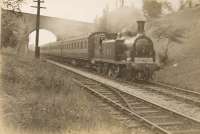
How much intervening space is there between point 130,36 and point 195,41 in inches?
303

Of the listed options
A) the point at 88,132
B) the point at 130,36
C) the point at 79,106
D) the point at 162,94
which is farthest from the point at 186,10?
the point at 88,132

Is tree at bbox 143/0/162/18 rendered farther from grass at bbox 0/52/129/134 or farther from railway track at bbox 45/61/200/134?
grass at bbox 0/52/129/134

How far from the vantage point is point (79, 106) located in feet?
27.8

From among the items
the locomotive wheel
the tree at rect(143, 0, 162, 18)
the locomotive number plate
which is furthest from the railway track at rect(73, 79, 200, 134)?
the tree at rect(143, 0, 162, 18)

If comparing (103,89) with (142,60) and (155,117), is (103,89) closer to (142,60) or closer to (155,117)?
(142,60)

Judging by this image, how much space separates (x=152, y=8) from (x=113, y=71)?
56.0ft

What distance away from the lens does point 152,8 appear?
108 feet

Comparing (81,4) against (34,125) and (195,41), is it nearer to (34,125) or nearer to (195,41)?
(34,125)

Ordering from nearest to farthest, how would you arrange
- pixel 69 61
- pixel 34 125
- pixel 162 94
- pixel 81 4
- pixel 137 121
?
1. pixel 34 125
2. pixel 137 121
3. pixel 81 4
4. pixel 162 94
5. pixel 69 61

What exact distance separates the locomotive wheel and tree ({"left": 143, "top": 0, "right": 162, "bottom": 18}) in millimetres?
14685

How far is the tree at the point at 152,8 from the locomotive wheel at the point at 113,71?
14.7m

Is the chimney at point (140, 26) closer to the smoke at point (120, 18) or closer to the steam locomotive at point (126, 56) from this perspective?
the steam locomotive at point (126, 56)

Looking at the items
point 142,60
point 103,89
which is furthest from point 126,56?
point 103,89

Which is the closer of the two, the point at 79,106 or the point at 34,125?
the point at 34,125
